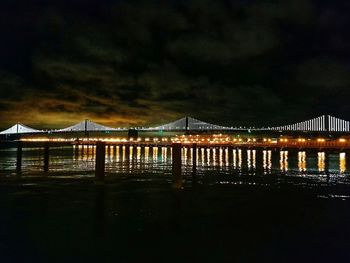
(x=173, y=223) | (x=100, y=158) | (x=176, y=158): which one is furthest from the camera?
(x=100, y=158)

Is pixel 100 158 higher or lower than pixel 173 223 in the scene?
higher

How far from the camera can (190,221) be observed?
79.0 feet

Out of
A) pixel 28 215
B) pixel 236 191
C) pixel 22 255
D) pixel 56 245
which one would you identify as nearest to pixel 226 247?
pixel 56 245

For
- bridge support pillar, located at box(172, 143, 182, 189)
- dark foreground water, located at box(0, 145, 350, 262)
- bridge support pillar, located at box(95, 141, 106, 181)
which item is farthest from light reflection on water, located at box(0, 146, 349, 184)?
bridge support pillar, located at box(172, 143, 182, 189)

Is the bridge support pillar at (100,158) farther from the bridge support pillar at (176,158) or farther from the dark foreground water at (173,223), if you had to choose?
the bridge support pillar at (176,158)

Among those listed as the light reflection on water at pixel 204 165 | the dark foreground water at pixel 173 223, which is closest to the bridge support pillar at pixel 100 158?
the dark foreground water at pixel 173 223

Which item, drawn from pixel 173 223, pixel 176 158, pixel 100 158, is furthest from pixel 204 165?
pixel 173 223

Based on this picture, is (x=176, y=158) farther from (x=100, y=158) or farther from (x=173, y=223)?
(x=173, y=223)

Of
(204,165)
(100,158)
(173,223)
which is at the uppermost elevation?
(100,158)

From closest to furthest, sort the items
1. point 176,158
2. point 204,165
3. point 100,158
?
point 176,158 < point 100,158 < point 204,165

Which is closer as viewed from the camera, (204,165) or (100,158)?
(100,158)

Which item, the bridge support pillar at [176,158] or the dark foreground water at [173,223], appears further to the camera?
the bridge support pillar at [176,158]

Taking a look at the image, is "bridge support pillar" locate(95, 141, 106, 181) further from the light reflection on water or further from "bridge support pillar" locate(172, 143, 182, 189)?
the light reflection on water

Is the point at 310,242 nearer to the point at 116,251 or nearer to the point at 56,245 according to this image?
the point at 116,251
